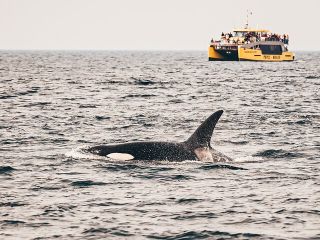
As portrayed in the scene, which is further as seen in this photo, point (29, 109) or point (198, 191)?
point (29, 109)

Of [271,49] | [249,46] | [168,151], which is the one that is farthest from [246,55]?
[168,151]

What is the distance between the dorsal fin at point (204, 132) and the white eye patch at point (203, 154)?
119mm

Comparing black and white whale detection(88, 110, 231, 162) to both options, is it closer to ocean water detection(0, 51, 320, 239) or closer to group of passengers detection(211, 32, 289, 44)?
ocean water detection(0, 51, 320, 239)

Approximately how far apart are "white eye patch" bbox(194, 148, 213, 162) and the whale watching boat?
336 ft

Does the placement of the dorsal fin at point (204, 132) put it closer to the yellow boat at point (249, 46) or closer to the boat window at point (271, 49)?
the yellow boat at point (249, 46)

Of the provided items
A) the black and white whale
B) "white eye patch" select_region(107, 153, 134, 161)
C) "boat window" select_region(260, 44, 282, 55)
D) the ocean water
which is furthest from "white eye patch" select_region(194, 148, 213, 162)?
"boat window" select_region(260, 44, 282, 55)

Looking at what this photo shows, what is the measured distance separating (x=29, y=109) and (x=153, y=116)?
652cm

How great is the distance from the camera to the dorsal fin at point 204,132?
16656 mm

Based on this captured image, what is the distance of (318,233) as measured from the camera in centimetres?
1115

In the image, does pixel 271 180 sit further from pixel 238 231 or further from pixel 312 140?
pixel 312 140

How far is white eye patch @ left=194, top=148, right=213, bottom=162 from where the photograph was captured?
675 inches

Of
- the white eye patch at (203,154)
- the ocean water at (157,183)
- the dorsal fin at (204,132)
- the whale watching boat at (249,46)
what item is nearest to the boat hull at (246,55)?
the whale watching boat at (249,46)

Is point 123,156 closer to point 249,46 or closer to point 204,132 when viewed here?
point 204,132

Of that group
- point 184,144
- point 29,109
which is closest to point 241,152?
point 184,144
